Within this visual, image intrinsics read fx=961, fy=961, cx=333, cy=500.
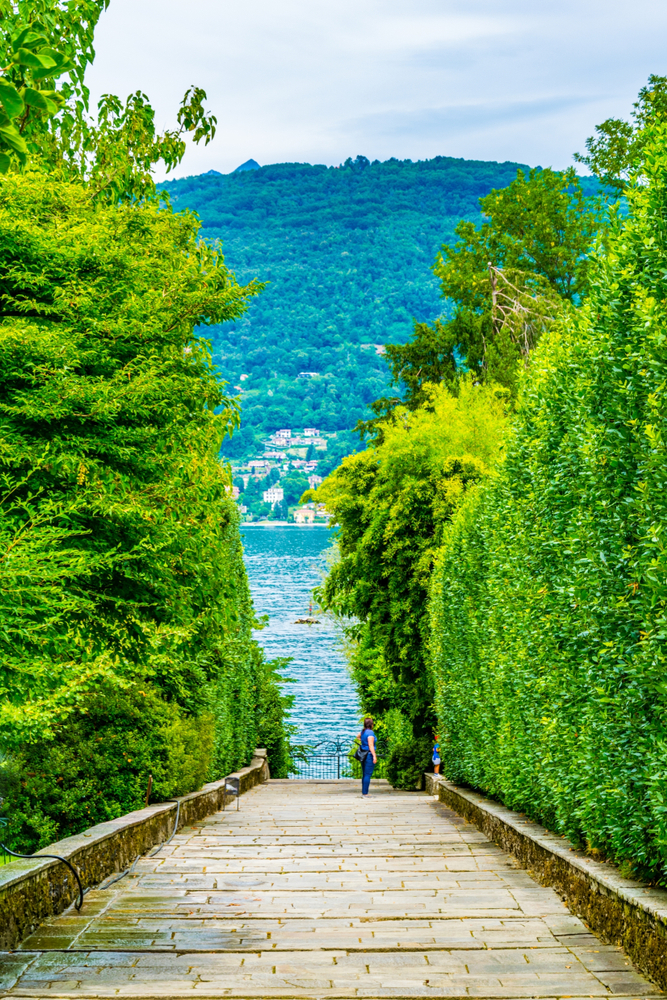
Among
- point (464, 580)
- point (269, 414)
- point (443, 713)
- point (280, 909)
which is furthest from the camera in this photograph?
point (269, 414)

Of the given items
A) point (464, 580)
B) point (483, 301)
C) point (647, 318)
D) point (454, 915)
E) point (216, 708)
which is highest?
point (483, 301)

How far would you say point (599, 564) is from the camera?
5.85 metres

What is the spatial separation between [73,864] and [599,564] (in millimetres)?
4537

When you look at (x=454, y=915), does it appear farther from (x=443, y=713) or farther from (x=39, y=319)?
(x=443, y=713)

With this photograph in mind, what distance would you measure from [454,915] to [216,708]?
397 inches

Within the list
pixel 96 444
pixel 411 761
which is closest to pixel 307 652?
pixel 411 761

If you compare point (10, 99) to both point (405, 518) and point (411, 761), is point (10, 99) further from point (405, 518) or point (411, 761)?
point (411, 761)

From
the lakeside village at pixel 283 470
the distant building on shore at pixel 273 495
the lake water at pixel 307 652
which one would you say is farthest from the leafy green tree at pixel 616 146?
the distant building on shore at pixel 273 495

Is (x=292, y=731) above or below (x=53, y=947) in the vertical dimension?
below

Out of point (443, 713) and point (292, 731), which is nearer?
point (443, 713)

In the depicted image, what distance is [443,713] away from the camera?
51.9ft

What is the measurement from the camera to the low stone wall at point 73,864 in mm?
6082

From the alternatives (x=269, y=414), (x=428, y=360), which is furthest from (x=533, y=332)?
(x=269, y=414)

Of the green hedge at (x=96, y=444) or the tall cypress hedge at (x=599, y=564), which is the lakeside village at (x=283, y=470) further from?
the green hedge at (x=96, y=444)
